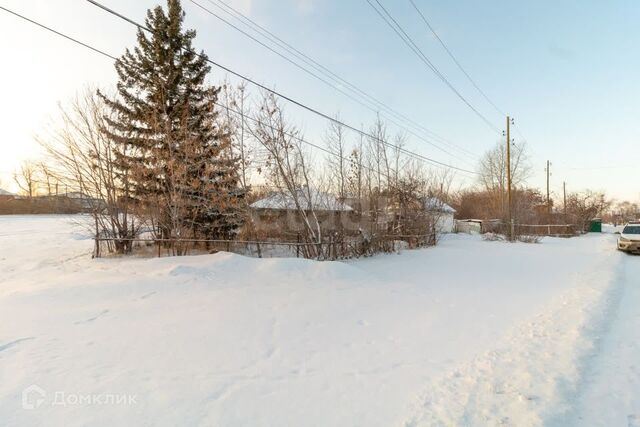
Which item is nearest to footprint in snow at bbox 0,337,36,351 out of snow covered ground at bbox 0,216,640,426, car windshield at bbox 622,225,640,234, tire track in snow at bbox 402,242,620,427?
snow covered ground at bbox 0,216,640,426

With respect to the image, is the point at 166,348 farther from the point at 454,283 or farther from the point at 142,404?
the point at 454,283

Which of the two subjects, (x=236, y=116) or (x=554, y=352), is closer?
(x=554, y=352)

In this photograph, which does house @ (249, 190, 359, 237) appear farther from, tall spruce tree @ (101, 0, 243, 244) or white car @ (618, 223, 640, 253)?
white car @ (618, 223, 640, 253)

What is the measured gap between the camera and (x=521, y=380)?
320 cm

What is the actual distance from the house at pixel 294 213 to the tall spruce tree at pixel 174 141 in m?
0.99

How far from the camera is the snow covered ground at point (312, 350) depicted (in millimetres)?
2742

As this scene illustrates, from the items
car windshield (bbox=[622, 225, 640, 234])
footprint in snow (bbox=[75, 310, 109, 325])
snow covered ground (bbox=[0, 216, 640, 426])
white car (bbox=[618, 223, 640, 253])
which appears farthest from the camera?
car windshield (bbox=[622, 225, 640, 234])

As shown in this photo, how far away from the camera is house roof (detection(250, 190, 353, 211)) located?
11.9 m

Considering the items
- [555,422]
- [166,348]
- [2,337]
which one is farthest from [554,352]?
[2,337]

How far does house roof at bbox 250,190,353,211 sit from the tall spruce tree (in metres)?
1.10

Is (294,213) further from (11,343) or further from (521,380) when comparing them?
(521,380)

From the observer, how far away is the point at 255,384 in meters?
3.20

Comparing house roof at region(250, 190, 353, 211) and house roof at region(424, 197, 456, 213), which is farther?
house roof at region(424, 197, 456, 213)

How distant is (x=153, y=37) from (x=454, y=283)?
15372 millimetres
